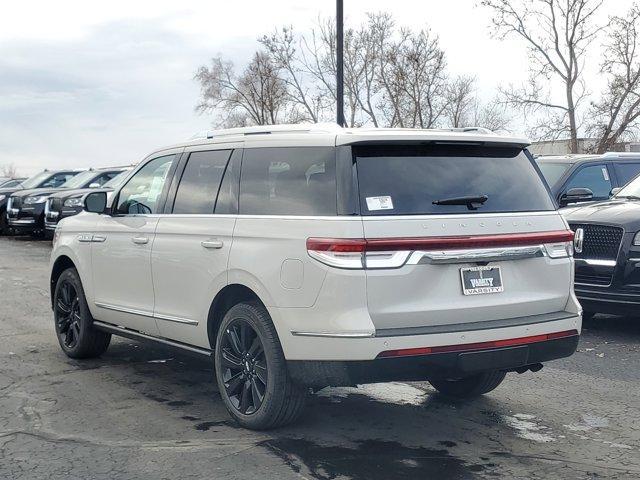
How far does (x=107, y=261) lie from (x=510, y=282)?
3340mm

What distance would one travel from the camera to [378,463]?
15.5ft

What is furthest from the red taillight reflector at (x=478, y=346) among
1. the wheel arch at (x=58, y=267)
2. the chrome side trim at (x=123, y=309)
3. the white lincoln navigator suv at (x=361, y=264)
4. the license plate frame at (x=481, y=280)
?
the wheel arch at (x=58, y=267)

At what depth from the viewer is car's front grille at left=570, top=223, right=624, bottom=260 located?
8570mm

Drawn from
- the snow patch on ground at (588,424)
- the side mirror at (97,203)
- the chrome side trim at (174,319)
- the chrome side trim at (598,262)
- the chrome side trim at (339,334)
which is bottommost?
the snow patch on ground at (588,424)

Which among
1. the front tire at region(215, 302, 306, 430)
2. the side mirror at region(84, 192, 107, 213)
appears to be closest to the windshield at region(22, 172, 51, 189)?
the side mirror at region(84, 192, 107, 213)

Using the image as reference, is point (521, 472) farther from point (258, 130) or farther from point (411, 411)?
point (258, 130)

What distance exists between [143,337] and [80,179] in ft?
56.0

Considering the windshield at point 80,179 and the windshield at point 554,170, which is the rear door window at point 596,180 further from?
the windshield at point 80,179

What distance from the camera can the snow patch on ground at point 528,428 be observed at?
5262 millimetres

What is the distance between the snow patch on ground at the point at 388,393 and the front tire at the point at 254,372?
959mm

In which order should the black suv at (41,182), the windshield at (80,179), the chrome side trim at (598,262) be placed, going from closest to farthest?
the chrome side trim at (598,262), the windshield at (80,179), the black suv at (41,182)

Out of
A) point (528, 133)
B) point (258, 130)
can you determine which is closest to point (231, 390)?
point (258, 130)

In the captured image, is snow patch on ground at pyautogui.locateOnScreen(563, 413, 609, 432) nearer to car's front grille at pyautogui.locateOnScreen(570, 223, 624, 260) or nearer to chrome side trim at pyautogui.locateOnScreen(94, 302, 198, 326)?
chrome side trim at pyautogui.locateOnScreen(94, 302, 198, 326)

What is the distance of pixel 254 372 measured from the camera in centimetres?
532
